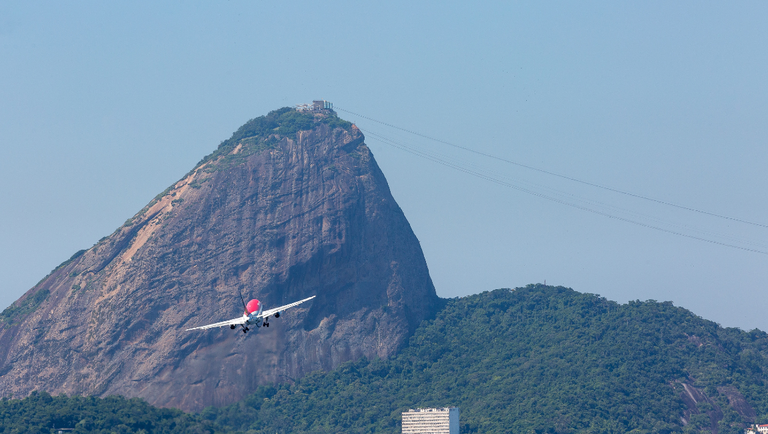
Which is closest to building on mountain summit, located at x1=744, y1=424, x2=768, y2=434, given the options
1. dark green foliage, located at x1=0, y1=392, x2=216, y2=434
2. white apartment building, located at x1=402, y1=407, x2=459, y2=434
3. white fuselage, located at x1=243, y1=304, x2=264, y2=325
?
white apartment building, located at x1=402, y1=407, x2=459, y2=434

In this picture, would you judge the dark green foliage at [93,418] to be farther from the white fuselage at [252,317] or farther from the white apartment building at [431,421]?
the white fuselage at [252,317]

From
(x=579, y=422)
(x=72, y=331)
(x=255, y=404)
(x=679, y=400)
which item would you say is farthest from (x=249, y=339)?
(x=679, y=400)

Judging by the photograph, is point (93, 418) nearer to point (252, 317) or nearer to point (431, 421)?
point (431, 421)

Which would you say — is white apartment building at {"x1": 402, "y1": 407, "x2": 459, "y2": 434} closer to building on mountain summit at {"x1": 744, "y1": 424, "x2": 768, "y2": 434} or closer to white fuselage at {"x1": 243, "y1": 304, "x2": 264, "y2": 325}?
building on mountain summit at {"x1": 744, "y1": 424, "x2": 768, "y2": 434}

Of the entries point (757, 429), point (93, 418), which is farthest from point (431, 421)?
point (93, 418)

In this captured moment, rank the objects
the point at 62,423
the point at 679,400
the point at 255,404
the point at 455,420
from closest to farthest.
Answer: the point at 62,423 < the point at 255,404 < the point at 455,420 < the point at 679,400

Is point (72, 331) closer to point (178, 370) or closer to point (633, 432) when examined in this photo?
point (178, 370)
